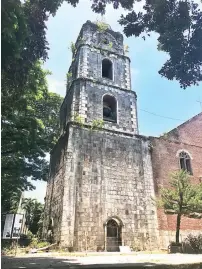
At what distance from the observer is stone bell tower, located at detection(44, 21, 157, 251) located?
42.3 feet

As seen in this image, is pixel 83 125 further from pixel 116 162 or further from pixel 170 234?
pixel 170 234

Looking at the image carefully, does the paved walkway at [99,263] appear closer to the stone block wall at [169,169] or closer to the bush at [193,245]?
the bush at [193,245]

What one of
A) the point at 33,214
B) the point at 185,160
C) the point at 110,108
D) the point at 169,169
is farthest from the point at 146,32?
the point at 33,214

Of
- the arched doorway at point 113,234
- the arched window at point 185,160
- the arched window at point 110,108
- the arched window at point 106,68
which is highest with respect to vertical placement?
the arched window at point 106,68

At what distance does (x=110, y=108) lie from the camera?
59.5 ft

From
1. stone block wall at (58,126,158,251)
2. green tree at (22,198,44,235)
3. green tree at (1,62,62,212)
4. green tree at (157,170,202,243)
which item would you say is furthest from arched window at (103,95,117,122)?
green tree at (22,198,44,235)

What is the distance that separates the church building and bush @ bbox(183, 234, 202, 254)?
1041mm

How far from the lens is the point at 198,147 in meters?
18.9

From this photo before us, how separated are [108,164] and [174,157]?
537 centimetres

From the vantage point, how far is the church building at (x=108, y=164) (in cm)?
1303

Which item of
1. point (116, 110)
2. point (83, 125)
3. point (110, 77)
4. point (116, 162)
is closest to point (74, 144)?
point (83, 125)

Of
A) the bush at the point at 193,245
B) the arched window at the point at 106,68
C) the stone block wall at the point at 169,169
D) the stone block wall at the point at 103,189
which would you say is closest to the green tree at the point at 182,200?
the bush at the point at 193,245

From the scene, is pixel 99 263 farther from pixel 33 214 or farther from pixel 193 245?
pixel 33 214

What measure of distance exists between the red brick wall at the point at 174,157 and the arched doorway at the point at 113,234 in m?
2.71
